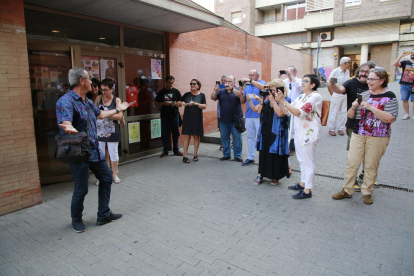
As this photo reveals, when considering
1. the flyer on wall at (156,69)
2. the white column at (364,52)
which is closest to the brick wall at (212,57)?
the flyer on wall at (156,69)

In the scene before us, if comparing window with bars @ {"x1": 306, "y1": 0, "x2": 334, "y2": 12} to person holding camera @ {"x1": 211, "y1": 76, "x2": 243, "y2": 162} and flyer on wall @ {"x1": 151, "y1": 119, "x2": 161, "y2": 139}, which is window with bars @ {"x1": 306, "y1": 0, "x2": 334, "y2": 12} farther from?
flyer on wall @ {"x1": 151, "y1": 119, "x2": 161, "y2": 139}

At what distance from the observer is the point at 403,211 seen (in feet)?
13.5

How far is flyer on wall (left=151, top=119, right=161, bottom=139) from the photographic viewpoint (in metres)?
7.70

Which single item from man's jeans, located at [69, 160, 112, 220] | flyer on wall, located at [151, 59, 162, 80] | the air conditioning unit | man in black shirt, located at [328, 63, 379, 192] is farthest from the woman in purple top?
the air conditioning unit

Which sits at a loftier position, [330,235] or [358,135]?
[358,135]

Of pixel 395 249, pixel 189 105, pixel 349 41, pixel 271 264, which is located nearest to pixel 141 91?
pixel 189 105

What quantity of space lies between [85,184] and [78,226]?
58 cm

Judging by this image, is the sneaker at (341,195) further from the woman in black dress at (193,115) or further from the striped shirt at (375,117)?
the woman in black dress at (193,115)

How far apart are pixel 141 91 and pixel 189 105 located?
1.41m

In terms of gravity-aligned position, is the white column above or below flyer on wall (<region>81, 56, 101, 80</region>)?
above

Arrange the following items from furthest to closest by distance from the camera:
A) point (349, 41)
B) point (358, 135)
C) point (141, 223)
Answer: point (349, 41) < point (358, 135) < point (141, 223)

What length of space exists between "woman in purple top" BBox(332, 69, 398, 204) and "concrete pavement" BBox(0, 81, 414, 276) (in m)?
0.41

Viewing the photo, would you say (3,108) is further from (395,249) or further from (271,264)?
(395,249)

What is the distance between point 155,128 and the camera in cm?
777
